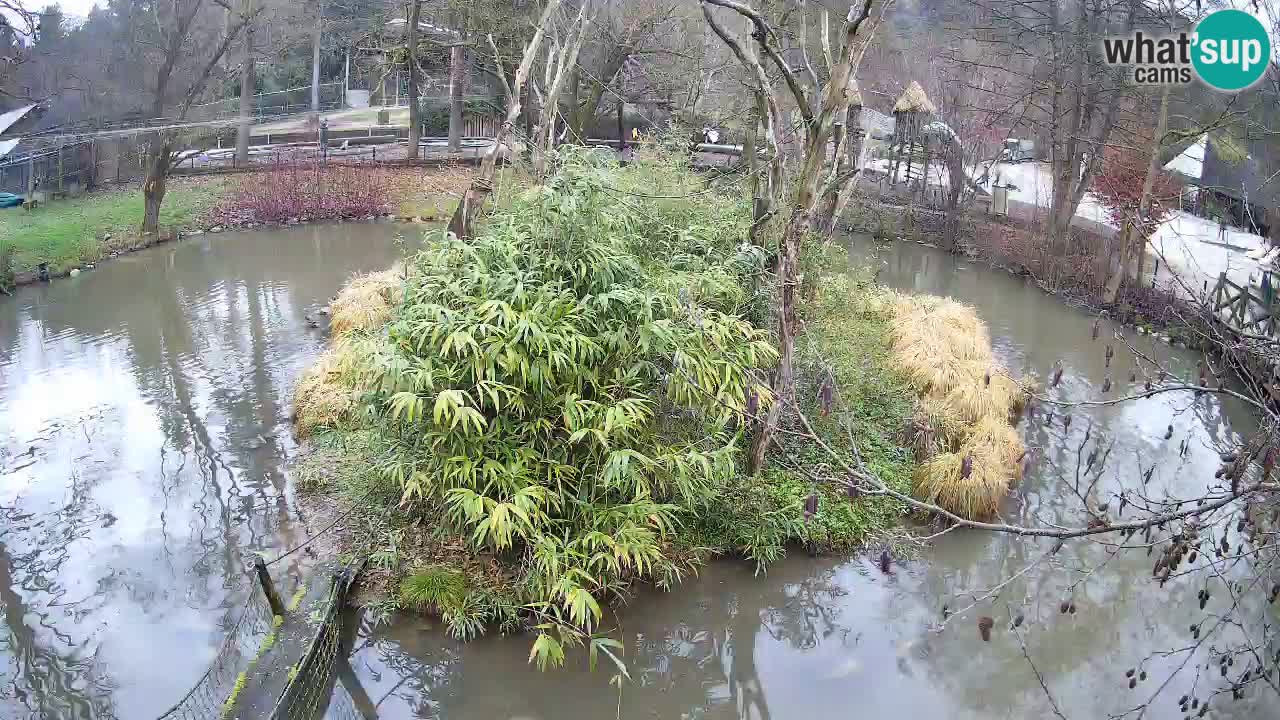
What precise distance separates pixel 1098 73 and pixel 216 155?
53.2 ft

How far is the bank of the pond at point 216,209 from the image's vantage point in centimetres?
1321

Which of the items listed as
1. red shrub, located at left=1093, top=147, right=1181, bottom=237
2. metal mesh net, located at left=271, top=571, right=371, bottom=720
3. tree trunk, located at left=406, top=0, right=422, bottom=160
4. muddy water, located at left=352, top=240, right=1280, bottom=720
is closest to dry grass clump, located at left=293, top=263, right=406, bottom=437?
metal mesh net, located at left=271, top=571, right=371, bottom=720

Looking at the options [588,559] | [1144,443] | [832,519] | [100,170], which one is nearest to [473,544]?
[588,559]

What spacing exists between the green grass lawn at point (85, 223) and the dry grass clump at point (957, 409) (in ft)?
36.6

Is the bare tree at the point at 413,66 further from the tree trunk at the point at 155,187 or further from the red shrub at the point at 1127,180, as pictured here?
the red shrub at the point at 1127,180

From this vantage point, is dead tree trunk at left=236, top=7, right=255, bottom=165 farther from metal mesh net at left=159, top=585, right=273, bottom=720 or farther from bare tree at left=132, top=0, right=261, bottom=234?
metal mesh net at left=159, top=585, right=273, bottom=720

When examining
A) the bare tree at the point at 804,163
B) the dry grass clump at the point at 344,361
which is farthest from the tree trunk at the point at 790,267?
the dry grass clump at the point at 344,361

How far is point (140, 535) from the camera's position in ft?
21.6

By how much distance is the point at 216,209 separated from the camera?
1616cm

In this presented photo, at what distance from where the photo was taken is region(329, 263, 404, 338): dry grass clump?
9.43m

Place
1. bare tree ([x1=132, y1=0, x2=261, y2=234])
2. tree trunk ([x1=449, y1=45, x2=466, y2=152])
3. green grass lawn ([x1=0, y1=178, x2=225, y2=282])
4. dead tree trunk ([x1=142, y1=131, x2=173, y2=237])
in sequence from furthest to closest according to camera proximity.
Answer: tree trunk ([x1=449, y1=45, x2=466, y2=152])
bare tree ([x1=132, y1=0, x2=261, y2=234])
dead tree trunk ([x1=142, y1=131, x2=173, y2=237])
green grass lawn ([x1=0, y1=178, x2=225, y2=282])

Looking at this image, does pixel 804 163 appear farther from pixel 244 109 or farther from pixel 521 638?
pixel 244 109

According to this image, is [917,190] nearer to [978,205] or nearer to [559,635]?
[978,205]

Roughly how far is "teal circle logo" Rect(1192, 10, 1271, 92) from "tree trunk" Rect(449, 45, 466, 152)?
1459 cm
